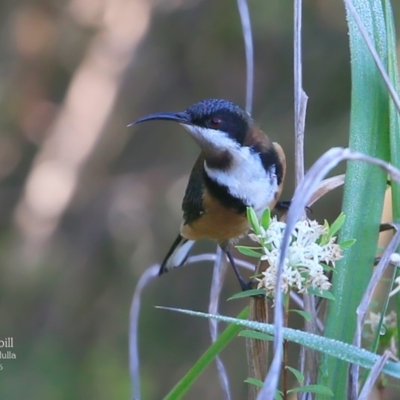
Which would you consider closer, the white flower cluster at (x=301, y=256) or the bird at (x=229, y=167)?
the white flower cluster at (x=301, y=256)

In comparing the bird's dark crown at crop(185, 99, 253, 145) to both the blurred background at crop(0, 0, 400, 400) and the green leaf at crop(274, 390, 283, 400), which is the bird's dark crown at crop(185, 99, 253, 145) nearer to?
the green leaf at crop(274, 390, 283, 400)

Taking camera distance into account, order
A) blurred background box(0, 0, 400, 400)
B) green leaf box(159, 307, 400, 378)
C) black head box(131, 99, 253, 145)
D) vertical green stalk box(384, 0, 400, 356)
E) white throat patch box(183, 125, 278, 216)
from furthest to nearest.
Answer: blurred background box(0, 0, 400, 400), white throat patch box(183, 125, 278, 216), black head box(131, 99, 253, 145), vertical green stalk box(384, 0, 400, 356), green leaf box(159, 307, 400, 378)

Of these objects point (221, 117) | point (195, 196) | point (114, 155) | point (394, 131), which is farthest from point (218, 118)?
point (114, 155)

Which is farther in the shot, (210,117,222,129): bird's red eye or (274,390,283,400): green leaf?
(210,117,222,129): bird's red eye

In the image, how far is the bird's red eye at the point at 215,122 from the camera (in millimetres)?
2299

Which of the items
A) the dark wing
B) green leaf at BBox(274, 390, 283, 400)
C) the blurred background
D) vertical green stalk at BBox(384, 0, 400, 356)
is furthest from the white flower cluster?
the blurred background

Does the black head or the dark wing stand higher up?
the black head

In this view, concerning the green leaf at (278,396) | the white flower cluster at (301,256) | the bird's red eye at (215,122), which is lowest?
the green leaf at (278,396)

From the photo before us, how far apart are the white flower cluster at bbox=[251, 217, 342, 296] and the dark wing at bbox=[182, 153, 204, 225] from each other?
1501mm

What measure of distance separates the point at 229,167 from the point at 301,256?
1.37m

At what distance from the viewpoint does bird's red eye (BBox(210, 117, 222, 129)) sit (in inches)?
90.5

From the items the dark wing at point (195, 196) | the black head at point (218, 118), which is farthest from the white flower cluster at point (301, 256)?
the dark wing at point (195, 196)

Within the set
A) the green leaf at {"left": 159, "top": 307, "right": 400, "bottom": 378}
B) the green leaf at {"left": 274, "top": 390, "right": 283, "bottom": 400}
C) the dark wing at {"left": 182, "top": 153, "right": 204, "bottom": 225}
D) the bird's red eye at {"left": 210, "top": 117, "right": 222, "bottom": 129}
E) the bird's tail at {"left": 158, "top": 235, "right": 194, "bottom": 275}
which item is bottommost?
the green leaf at {"left": 274, "top": 390, "right": 283, "bottom": 400}

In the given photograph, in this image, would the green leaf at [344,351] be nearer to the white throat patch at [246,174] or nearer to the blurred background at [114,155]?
the white throat patch at [246,174]
